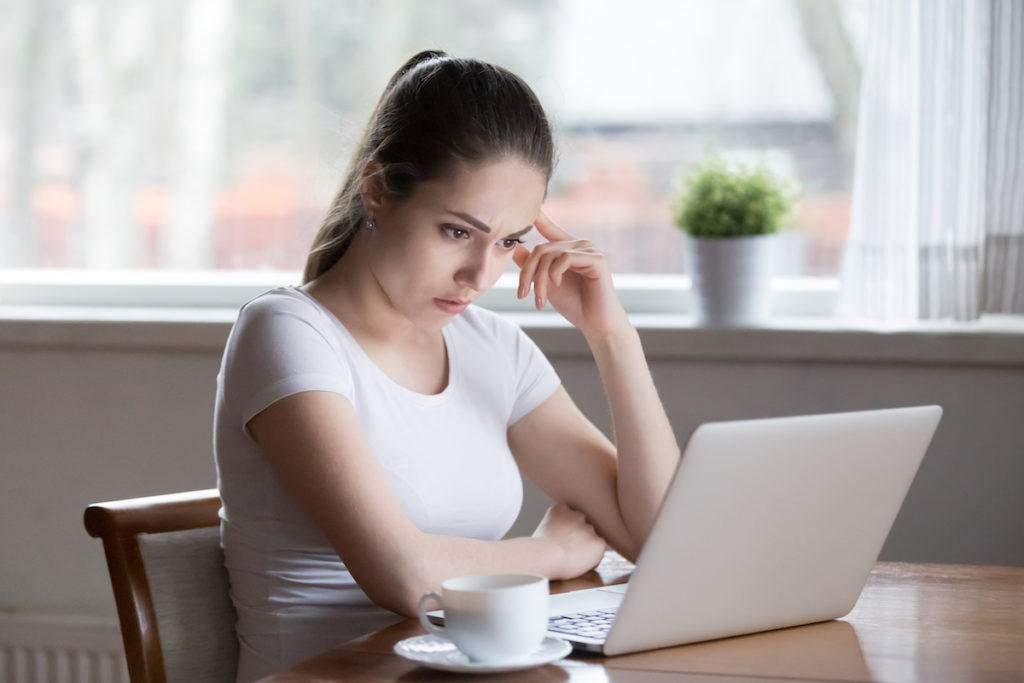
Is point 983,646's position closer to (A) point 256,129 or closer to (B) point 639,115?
(B) point 639,115

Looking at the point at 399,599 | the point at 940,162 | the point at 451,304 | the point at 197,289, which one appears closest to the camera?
the point at 399,599

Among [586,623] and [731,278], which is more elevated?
[731,278]

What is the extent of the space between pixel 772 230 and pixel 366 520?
1112 millimetres

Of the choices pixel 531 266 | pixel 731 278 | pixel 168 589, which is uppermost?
pixel 531 266

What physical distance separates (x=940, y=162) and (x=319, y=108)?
1259mm

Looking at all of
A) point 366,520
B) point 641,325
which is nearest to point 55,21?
point 641,325

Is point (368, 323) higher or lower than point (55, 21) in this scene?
lower

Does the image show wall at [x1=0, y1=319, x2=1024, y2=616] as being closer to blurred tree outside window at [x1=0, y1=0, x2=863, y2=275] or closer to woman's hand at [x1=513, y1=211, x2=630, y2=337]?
blurred tree outside window at [x1=0, y1=0, x2=863, y2=275]

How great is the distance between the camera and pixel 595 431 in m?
1.58

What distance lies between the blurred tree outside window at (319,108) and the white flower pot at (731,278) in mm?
247

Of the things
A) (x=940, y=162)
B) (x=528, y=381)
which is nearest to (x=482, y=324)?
(x=528, y=381)

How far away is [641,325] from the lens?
2.06 metres

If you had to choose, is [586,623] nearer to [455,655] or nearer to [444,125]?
[455,655]

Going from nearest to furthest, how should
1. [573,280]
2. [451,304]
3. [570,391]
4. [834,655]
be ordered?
[834,655] < [451,304] < [573,280] < [570,391]
